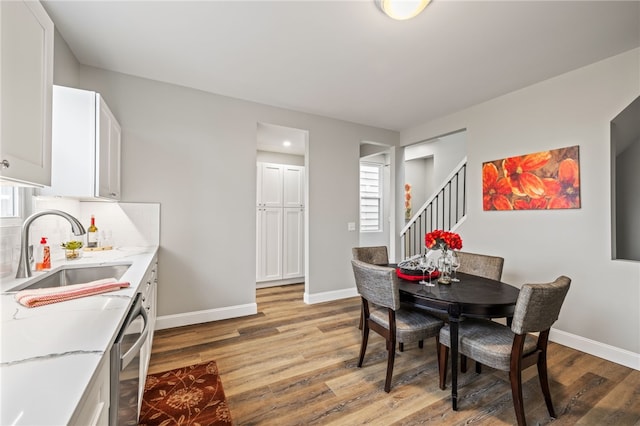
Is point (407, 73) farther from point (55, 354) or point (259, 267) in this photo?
point (259, 267)

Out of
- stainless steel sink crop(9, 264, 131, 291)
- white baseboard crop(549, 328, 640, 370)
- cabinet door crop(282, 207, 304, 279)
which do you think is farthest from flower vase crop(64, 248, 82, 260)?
white baseboard crop(549, 328, 640, 370)

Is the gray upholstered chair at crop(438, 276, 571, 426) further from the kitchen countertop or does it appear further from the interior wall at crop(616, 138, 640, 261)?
the interior wall at crop(616, 138, 640, 261)

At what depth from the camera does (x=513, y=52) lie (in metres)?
2.37

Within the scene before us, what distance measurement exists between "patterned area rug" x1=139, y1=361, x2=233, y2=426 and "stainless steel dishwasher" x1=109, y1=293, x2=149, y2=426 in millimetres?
534

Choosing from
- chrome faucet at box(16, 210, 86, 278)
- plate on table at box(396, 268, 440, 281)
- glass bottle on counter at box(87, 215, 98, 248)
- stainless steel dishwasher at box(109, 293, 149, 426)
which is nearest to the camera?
stainless steel dishwasher at box(109, 293, 149, 426)

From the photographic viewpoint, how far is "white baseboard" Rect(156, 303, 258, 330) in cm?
295

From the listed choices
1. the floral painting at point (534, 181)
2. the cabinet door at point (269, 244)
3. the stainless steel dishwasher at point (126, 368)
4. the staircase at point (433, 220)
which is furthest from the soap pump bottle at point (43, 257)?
the staircase at point (433, 220)

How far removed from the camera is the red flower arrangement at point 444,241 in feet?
6.96

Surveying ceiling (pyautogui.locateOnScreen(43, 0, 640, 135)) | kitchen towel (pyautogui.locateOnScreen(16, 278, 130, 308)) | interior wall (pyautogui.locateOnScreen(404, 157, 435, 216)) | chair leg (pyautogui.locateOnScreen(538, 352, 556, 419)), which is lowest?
chair leg (pyautogui.locateOnScreen(538, 352, 556, 419))

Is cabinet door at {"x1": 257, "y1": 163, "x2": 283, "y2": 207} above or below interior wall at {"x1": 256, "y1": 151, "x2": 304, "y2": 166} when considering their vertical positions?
below

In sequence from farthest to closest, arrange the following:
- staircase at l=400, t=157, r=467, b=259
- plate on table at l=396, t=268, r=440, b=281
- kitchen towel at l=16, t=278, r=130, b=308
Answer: staircase at l=400, t=157, r=467, b=259
plate on table at l=396, t=268, r=440, b=281
kitchen towel at l=16, t=278, r=130, b=308

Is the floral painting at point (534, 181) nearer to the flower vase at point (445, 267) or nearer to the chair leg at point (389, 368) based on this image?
the flower vase at point (445, 267)

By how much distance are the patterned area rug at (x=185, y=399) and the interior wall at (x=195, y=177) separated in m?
1.07

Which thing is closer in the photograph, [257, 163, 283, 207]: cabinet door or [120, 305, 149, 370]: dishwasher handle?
[120, 305, 149, 370]: dishwasher handle
